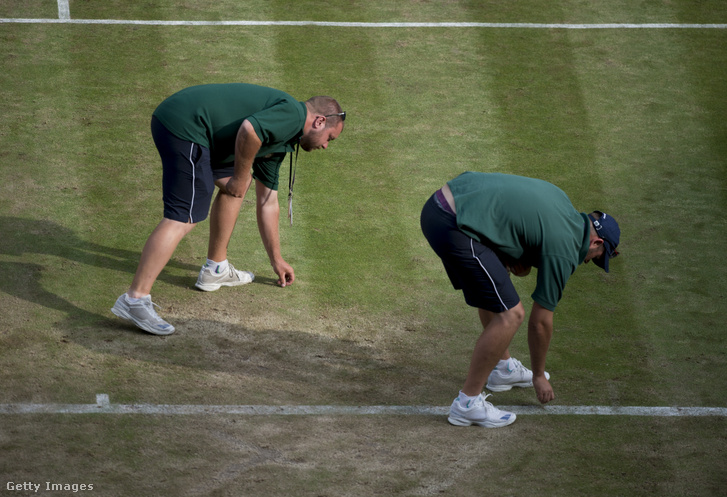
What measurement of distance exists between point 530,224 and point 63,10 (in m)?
7.96

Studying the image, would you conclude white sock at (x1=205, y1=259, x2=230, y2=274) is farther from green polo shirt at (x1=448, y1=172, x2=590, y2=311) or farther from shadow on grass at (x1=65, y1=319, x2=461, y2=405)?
green polo shirt at (x1=448, y1=172, x2=590, y2=311)

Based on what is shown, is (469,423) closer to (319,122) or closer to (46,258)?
(319,122)

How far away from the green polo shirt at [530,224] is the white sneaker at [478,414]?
81 centimetres

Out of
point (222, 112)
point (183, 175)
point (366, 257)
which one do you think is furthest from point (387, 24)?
point (183, 175)

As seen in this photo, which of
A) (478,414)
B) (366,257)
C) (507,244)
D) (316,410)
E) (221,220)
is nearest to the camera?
(507,244)

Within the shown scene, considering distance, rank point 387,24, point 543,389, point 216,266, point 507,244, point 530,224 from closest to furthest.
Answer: point 530,224
point 507,244
point 543,389
point 216,266
point 387,24

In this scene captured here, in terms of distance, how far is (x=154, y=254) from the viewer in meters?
6.10

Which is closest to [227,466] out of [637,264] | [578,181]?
[637,264]

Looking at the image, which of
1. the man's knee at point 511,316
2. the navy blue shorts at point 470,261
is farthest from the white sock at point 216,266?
the man's knee at point 511,316

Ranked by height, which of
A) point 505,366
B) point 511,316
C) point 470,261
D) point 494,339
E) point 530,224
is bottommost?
point 505,366

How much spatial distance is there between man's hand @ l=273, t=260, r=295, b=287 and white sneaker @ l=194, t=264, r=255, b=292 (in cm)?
30

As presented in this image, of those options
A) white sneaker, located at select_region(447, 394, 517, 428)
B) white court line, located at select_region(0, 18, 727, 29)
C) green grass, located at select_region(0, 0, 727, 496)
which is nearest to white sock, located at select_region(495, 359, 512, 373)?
green grass, located at select_region(0, 0, 727, 496)

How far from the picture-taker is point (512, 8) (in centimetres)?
1164

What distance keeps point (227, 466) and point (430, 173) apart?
445cm
